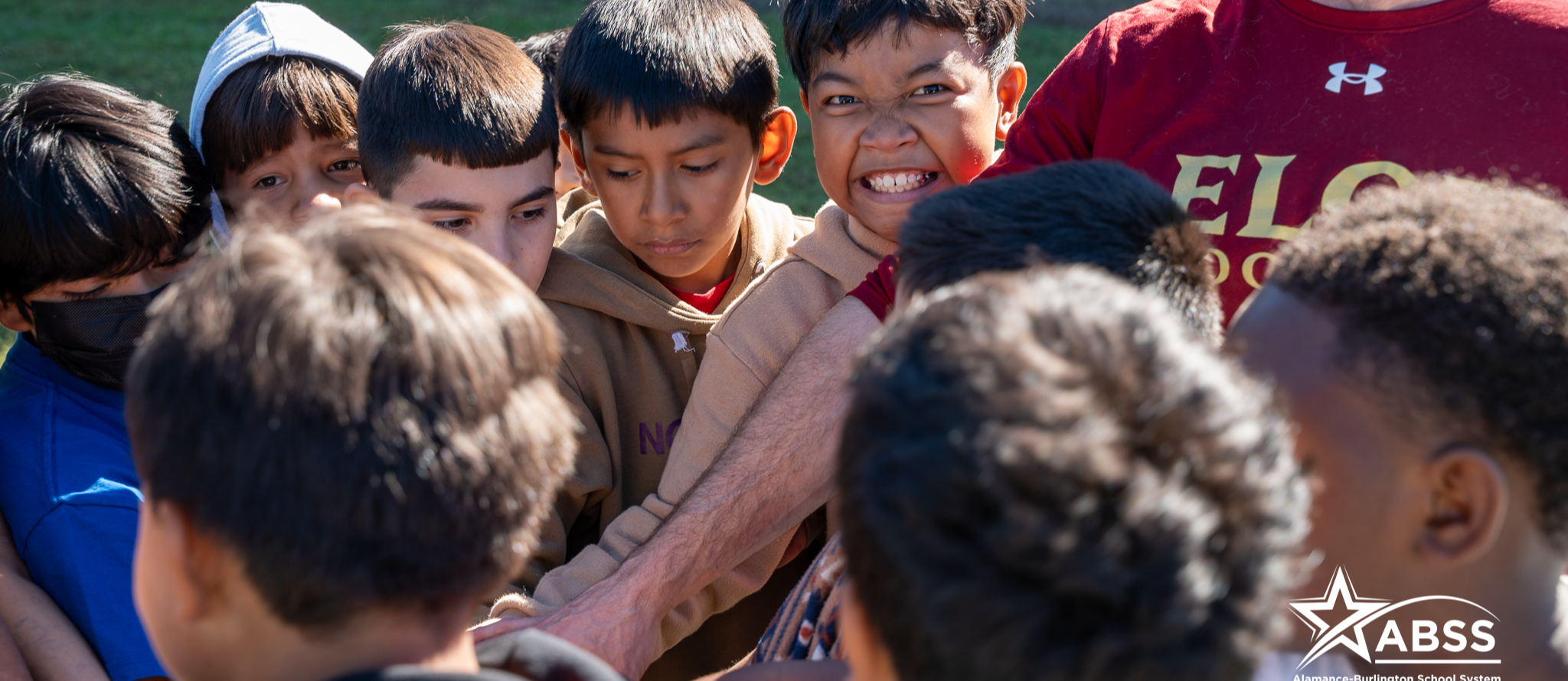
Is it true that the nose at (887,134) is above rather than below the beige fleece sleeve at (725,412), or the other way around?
above

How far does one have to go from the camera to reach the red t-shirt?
174 centimetres

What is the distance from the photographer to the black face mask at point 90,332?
6.84 feet

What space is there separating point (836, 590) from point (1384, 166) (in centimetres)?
120

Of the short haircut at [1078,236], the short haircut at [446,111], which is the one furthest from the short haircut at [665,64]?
the short haircut at [1078,236]

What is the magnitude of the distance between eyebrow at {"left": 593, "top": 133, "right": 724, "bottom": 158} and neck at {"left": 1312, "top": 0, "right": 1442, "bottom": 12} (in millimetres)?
1350

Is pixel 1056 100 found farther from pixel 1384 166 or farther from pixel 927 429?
pixel 927 429

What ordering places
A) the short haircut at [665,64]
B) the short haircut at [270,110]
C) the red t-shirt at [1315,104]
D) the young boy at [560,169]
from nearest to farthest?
the red t-shirt at [1315,104] < the short haircut at [665,64] < the short haircut at [270,110] < the young boy at [560,169]

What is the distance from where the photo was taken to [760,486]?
2.20 m

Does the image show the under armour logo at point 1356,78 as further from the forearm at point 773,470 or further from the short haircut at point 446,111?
the short haircut at point 446,111

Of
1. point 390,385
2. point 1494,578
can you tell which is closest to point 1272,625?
point 1494,578

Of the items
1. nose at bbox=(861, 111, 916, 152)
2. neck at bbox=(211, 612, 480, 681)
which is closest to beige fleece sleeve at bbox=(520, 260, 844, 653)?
nose at bbox=(861, 111, 916, 152)

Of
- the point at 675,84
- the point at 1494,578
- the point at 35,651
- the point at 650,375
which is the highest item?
the point at 675,84

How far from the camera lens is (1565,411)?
115 centimetres

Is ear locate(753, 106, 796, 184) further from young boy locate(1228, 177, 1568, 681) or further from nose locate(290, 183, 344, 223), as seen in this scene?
young boy locate(1228, 177, 1568, 681)
